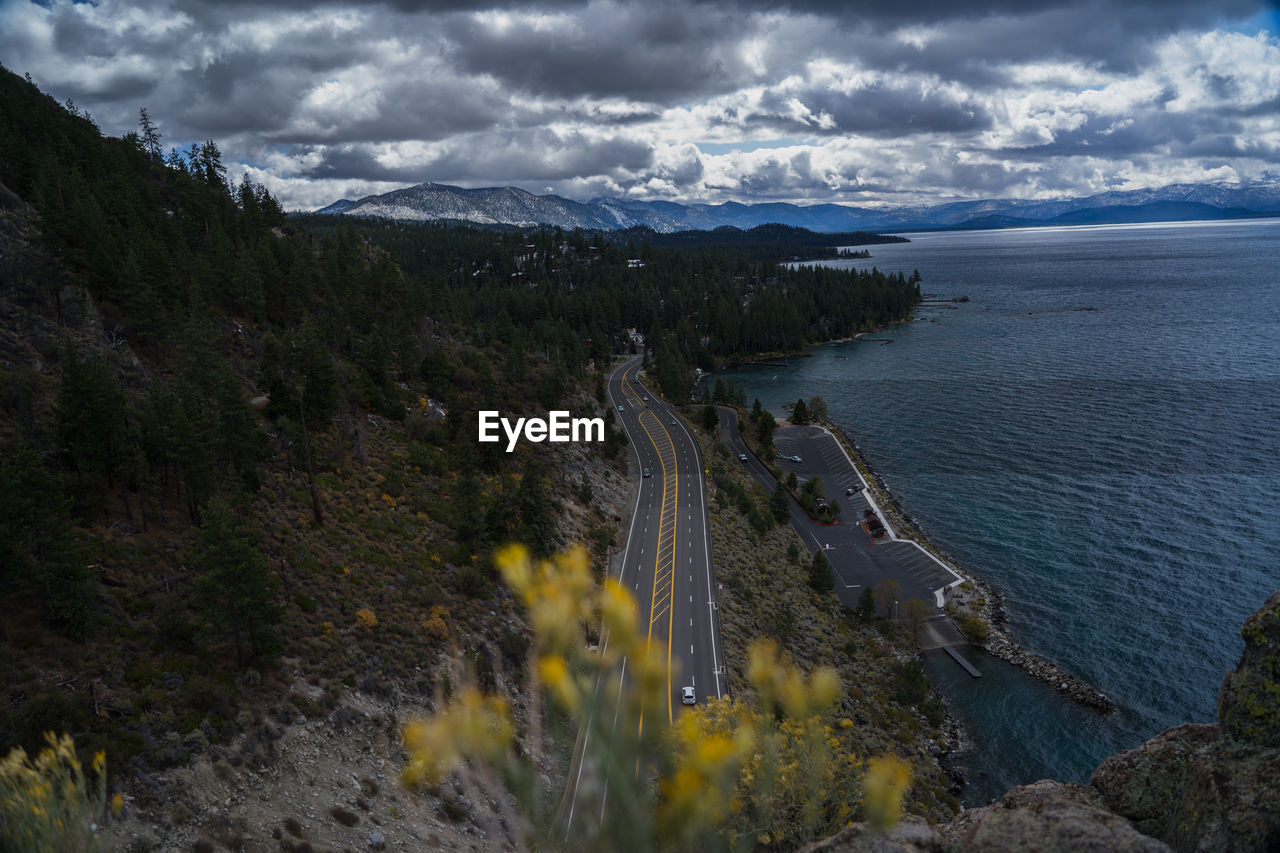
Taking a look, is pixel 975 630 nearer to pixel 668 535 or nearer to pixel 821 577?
pixel 821 577

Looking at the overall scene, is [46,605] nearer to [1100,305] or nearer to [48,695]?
[48,695]

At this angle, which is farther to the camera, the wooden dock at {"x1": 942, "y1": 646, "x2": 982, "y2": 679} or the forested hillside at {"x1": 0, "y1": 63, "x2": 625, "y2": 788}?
the wooden dock at {"x1": 942, "y1": 646, "x2": 982, "y2": 679}

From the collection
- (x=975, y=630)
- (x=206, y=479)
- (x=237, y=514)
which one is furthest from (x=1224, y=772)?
(x=975, y=630)

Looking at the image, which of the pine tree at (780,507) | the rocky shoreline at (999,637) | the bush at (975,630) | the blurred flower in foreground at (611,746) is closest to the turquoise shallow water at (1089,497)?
the rocky shoreline at (999,637)

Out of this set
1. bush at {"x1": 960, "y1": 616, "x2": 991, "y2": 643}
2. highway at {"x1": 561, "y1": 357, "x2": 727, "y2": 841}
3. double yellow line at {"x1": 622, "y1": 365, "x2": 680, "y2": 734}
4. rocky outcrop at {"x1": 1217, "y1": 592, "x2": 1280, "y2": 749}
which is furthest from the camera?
bush at {"x1": 960, "y1": 616, "x2": 991, "y2": 643}

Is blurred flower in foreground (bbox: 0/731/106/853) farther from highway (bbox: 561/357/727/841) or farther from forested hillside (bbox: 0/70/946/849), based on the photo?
forested hillside (bbox: 0/70/946/849)

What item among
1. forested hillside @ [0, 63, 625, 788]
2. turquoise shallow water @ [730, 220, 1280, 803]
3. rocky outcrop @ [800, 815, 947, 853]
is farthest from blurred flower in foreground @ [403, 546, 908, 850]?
turquoise shallow water @ [730, 220, 1280, 803]

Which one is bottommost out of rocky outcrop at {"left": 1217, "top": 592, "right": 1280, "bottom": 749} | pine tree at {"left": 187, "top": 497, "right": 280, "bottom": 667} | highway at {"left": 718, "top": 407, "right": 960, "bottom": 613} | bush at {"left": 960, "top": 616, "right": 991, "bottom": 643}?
bush at {"left": 960, "top": 616, "right": 991, "bottom": 643}

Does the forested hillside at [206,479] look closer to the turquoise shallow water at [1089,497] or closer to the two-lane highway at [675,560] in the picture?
the two-lane highway at [675,560]
